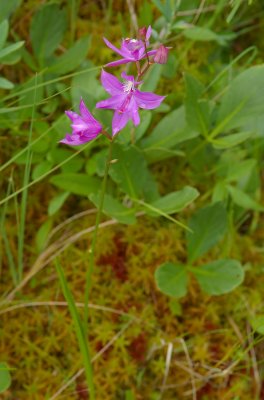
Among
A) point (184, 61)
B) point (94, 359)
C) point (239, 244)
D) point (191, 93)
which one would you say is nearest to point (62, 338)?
point (94, 359)

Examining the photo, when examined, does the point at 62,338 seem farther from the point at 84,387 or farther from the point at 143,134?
the point at 143,134

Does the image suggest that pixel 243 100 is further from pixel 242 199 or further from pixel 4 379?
pixel 4 379

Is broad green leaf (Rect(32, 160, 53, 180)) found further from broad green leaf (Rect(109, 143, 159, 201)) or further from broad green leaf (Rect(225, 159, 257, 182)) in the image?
broad green leaf (Rect(225, 159, 257, 182))

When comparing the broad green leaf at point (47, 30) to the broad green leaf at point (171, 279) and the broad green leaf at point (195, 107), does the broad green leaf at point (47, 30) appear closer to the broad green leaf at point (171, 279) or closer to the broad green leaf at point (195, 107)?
the broad green leaf at point (195, 107)

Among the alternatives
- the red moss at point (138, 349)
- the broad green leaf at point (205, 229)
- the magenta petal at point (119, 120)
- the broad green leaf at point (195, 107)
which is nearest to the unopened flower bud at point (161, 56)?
the magenta petal at point (119, 120)

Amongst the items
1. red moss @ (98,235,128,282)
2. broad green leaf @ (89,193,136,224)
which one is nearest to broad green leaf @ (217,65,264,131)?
broad green leaf @ (89,193,136,224)

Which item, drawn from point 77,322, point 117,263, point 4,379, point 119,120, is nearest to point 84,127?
point 119,120
